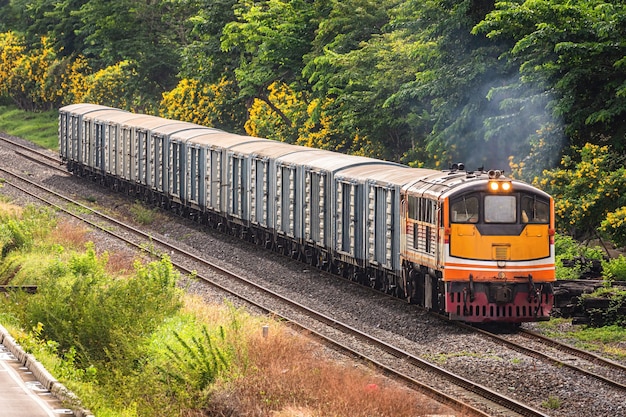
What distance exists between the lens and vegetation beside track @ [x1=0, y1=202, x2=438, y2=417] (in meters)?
15.3

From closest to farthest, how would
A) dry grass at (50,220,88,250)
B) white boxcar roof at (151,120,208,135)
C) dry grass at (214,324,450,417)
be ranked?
1. dry grass at (214,324,450,417)
2. dry grass at (50,220,88,250)
3. white boxcar roof at (151,120,208,135)

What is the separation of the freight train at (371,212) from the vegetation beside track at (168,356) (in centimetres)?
378

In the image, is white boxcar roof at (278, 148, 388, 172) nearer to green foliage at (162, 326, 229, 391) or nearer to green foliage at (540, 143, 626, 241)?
green foliage at (540, 143, 626, 241)

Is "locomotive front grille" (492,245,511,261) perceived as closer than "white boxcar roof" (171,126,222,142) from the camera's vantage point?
Yes

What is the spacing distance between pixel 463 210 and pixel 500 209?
26.3 inches

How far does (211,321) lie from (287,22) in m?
27.9

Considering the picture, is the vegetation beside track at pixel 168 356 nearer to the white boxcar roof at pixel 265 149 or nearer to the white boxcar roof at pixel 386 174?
the white boxcar roof at pixel 386 174

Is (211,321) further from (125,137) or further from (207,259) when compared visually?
(125,137)

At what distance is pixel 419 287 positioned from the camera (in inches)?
923

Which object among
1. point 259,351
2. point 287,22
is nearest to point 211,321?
point 259,351

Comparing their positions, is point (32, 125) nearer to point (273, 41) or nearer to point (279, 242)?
point (273, 41)

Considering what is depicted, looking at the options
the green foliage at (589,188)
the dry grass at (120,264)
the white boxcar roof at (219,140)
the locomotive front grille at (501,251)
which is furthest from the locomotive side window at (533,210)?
the white boxcar roof at (219,140)

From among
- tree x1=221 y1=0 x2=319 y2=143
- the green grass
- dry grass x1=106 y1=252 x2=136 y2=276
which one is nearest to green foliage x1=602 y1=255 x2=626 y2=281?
dry grass x1=106 y1=252 x2=136 y2=276

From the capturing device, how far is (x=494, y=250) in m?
21.2
